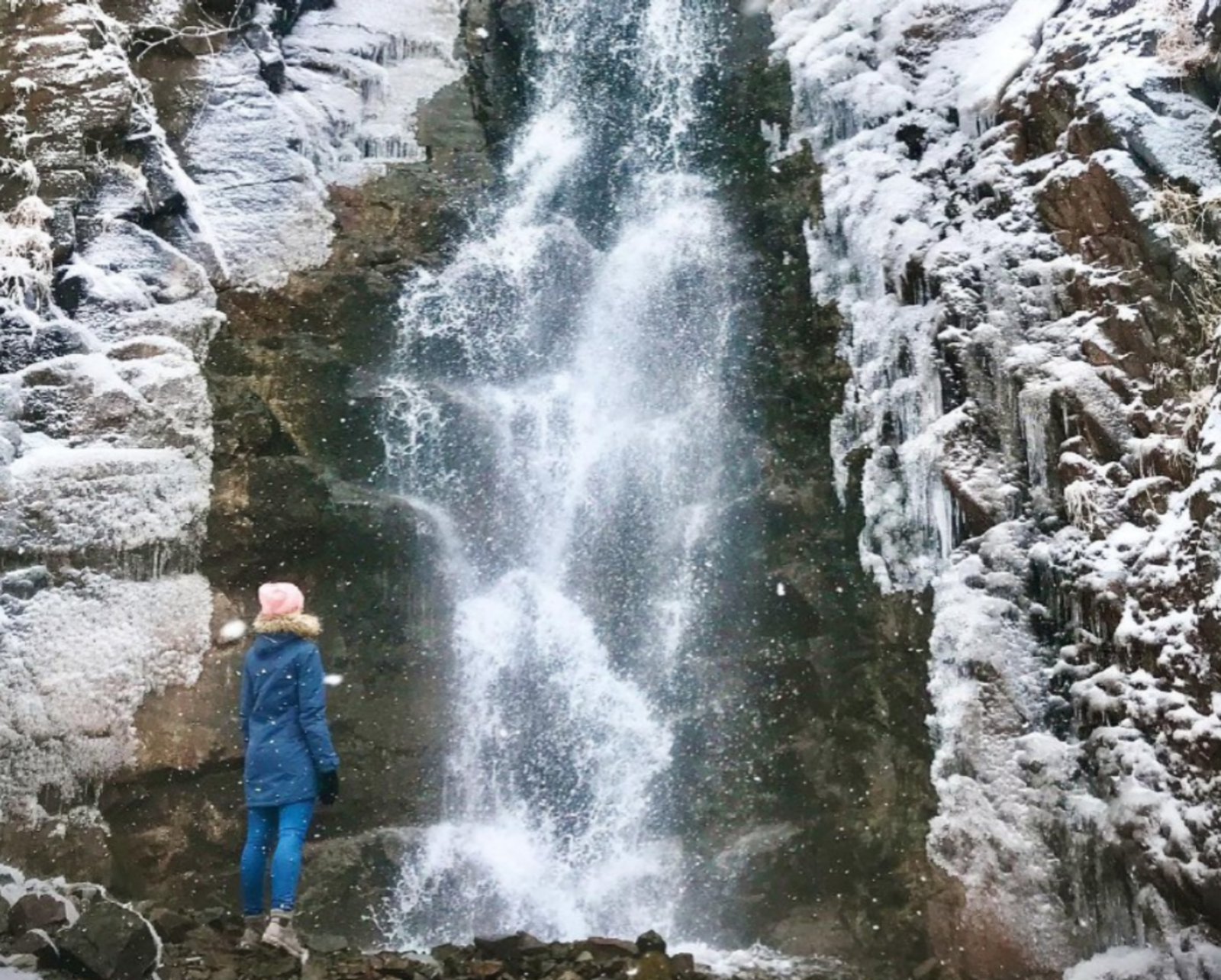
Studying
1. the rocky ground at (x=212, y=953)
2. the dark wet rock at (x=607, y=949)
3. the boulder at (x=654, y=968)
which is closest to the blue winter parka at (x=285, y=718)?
the rocky ground at (x=212, y=953)

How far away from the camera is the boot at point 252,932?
15.4 ft

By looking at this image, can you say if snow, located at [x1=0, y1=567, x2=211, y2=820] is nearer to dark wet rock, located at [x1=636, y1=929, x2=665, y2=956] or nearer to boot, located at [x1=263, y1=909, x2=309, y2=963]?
boot, located at [x1=263, y1=909, x2=309, y2=963]

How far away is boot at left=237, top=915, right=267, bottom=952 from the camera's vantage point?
4.69 metres

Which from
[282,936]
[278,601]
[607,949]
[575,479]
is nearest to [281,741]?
[278,601]

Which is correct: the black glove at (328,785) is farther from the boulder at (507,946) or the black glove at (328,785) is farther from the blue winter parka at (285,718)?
the boulder at (507,946)

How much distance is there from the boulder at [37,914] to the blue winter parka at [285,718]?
0.86m

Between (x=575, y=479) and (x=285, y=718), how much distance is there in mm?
3148

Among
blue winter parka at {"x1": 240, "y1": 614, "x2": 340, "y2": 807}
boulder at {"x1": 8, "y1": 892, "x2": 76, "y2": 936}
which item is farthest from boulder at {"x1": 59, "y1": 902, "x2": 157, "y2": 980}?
blue winter parka at {"x1": 240, "y1": 614, "x2": 340, "y2": 807}

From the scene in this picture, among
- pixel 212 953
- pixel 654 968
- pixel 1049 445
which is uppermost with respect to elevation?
pixel 1049 445

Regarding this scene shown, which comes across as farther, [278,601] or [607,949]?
[607,949]

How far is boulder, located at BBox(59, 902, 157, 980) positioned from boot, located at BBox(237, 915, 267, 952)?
0.39 metres

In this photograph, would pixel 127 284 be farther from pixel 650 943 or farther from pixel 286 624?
pixel 650 943

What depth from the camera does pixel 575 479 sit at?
7.56 metres

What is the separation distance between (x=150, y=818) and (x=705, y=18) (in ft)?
26.0
